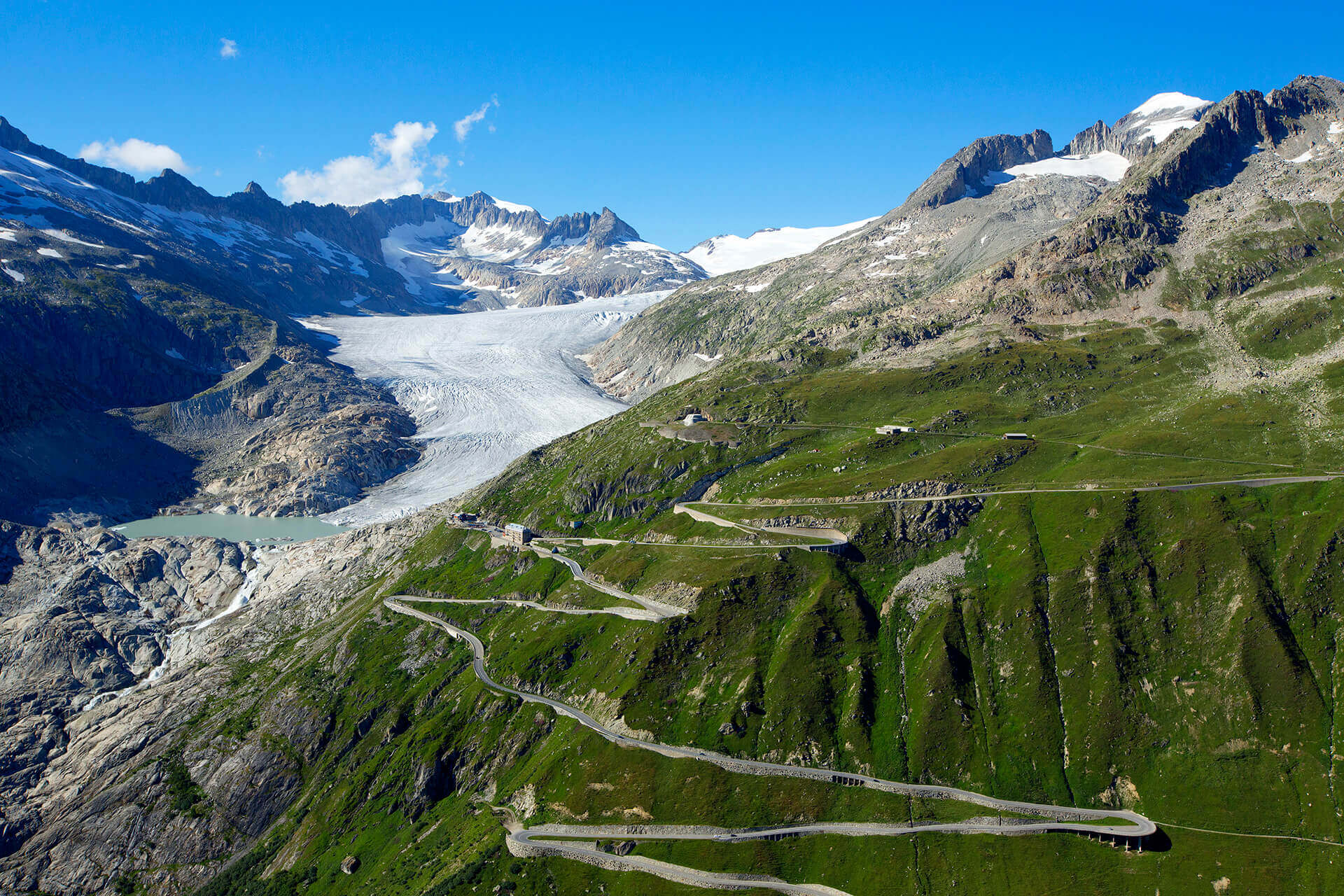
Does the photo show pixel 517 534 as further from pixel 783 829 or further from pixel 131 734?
pixel 783 829

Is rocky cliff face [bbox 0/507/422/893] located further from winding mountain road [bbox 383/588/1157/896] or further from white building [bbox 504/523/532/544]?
winding mountain road [bbox 383/588/1157/896]

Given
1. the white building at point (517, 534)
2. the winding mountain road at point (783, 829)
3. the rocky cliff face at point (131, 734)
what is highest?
the white building at point (517, 534)

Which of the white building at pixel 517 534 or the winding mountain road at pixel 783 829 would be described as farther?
the white building at pixel 517 534

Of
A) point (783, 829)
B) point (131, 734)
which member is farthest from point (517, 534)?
point (783, 829)

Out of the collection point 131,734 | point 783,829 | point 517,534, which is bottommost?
point 131,734

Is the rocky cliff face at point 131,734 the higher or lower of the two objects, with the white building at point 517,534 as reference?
lower

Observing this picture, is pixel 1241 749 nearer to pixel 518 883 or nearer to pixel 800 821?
pixel 800 821


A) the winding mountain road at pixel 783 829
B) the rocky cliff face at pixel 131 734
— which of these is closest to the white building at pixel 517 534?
the rocky cliff face at pixel 131 734

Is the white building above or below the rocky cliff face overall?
above

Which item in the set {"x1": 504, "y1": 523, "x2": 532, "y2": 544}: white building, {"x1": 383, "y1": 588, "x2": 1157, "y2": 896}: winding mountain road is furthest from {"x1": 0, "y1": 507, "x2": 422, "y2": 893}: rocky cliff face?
{"x1": 383, "y1": 588, "x2": 1157, "y2": 896}: winding mountain road

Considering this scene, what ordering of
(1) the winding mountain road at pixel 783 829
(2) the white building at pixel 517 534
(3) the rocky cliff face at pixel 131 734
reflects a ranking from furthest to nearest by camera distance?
(2) the white building at pixel 517 534, (3) the rocky cliff face at pixel 131 734, (1) the winding mountain road at pixel 783 829

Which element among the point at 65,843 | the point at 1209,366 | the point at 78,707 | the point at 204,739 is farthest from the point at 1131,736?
the point at 78,707

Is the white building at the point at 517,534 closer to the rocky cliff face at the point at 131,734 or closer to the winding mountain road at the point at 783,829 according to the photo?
the rocky cliff face at the point at 131,734
